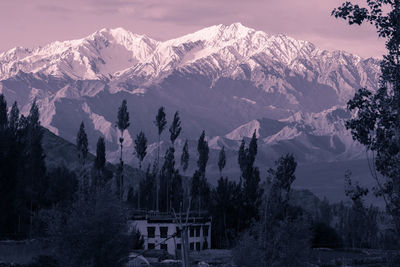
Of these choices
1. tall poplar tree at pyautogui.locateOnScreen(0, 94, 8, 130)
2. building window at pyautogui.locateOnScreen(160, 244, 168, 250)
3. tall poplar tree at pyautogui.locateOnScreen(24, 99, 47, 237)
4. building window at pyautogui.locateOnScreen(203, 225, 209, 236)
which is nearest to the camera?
tall poplar tree at pyautogui.locateOnScreen(0, 94, 8, 130)

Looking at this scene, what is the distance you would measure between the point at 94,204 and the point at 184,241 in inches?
569

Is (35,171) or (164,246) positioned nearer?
(35,171)

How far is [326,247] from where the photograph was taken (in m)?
137

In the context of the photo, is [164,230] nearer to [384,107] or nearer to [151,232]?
[151,232]

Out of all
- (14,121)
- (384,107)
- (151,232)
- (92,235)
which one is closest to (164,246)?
(151,232)

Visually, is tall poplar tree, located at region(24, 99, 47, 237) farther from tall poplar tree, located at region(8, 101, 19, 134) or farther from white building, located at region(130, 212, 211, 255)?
white building, located at region(130, 212, 211, 255)

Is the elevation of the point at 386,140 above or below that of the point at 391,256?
above

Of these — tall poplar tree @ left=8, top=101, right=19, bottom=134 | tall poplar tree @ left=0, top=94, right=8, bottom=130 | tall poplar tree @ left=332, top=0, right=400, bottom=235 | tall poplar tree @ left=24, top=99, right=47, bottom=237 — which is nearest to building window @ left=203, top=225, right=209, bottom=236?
tall poplar tree @ left=24, top=99, right=47, bottom=237

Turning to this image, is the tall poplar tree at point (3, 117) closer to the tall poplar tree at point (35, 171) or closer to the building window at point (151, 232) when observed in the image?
the tall poplar tree at point (35, 171)

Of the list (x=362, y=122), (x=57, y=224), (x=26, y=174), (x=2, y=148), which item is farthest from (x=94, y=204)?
(x=26, y=174)

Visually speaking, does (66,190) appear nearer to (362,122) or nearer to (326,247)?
(326,247)

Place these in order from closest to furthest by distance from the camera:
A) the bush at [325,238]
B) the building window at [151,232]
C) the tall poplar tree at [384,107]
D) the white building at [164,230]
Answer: the tall poplar tree at [384,107] → the white building at [164,230] → the building window at [151,232] → the bush at [325,238]

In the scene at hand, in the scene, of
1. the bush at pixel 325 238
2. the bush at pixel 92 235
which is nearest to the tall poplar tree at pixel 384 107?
the bush at pixel 92 235

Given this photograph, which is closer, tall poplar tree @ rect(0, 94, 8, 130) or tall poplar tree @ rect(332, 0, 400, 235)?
tall poplar tree @ rect(332, 0, 400, 235)
